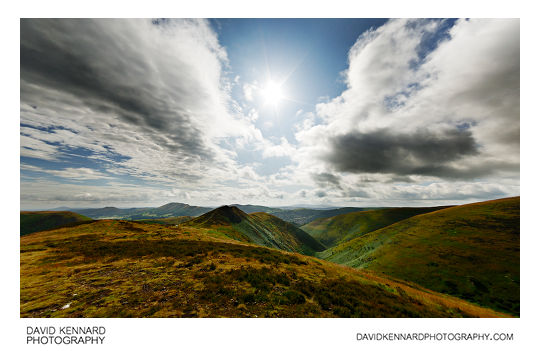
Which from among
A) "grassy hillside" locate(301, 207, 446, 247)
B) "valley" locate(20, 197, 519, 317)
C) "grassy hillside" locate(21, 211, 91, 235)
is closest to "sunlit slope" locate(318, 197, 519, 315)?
"valley" locate(20, 197, 519, 317)

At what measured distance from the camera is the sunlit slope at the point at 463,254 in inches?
983

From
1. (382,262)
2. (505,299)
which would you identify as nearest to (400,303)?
(505,299)

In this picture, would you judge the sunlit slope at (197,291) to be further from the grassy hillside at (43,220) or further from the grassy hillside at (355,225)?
the grassy hillside at (43,220)

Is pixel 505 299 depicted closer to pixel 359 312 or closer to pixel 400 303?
pixel 400 303

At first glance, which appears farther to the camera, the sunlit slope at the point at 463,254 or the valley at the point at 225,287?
the sunlit slope at the point at 463,254

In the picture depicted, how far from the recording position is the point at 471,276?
27375mm
